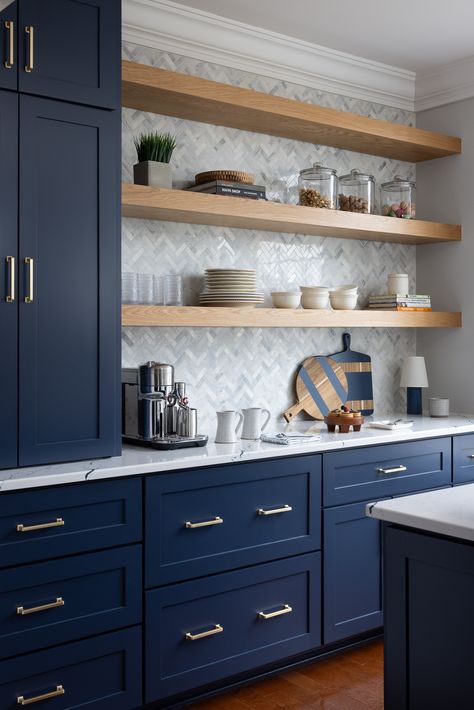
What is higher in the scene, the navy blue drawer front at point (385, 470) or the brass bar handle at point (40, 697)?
the navy blue drawer front at point (385, 470)

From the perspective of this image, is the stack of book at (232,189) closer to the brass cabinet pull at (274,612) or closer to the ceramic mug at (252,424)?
the ceramic mug at (252,424)

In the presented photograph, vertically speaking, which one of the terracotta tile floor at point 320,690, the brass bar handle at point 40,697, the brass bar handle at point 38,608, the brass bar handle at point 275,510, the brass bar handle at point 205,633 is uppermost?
the brass bar handle at point 275,510

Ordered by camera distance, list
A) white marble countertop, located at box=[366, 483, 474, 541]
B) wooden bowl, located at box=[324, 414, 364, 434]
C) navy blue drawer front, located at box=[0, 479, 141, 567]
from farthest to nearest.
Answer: wooden bowl, located at box=[324, 414, 364, 434] → navy blue drawer front, located at box=[0, 479, 141, 567] → white marble countertop, located at box=[366, 483, 474, 541]

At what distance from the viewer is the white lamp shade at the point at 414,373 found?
4.23 m

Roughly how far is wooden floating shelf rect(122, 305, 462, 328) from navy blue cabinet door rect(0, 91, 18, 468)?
0.58 m

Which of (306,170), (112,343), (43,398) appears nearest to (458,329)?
(306,170)

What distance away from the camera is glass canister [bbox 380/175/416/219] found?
4.16 meters

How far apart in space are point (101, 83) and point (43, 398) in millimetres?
1086

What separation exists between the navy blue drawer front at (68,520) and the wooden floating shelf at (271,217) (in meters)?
1.13

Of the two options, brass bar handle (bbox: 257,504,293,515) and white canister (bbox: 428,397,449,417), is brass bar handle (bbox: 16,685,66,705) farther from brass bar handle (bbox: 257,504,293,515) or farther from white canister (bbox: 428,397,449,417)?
white canister (bbox: 428,397,449,417)

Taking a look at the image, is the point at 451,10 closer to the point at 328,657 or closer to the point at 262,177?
the point at 262,177

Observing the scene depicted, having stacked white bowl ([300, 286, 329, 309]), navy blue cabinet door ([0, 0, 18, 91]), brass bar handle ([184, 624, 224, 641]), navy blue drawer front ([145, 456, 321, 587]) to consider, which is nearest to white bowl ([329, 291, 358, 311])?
stacked white bowl ([300, 286, 329, 309])

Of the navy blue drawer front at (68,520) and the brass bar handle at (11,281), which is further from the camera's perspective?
the brass bar handle at (11,281)

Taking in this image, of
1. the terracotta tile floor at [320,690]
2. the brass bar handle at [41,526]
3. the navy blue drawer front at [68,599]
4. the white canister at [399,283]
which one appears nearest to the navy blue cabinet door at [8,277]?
the brass bar handle at [41,526]
